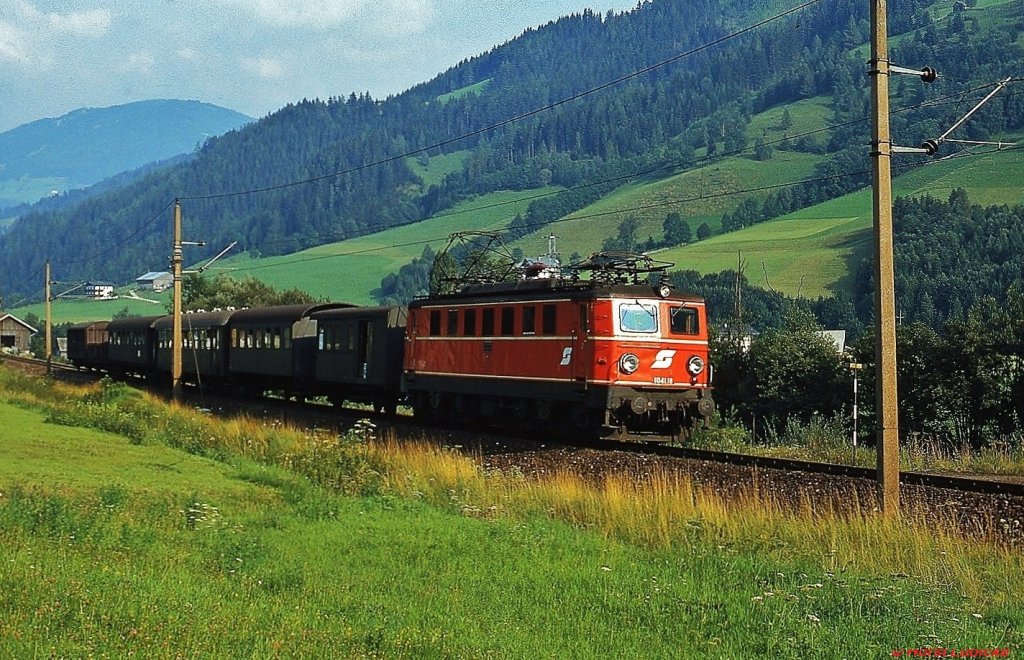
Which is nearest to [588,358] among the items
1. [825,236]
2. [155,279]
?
[825,236]

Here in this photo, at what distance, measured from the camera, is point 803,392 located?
3675 cm

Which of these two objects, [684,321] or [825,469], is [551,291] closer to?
[684,321]

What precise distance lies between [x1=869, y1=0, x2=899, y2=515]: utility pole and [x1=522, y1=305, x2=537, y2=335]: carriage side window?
1225cm

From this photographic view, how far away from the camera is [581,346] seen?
25.2m

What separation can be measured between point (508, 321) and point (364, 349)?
9.39 meters

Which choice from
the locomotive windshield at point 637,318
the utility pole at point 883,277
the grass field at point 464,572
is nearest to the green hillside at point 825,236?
the locomotive windshield at point 637,318

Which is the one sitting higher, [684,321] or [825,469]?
[684,321]

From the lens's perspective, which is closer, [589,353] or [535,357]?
[589,353]

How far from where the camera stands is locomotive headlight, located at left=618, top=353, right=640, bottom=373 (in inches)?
980

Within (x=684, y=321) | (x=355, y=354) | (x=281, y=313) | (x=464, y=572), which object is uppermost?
(x=281, y=313)

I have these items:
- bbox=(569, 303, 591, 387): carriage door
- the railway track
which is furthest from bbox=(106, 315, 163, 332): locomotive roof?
the railway track

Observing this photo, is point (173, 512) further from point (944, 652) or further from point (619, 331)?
point (619, 331)

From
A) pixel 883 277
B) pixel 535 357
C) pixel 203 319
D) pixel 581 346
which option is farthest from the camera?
pixel 203 319

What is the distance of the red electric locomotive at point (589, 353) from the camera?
982 inches
